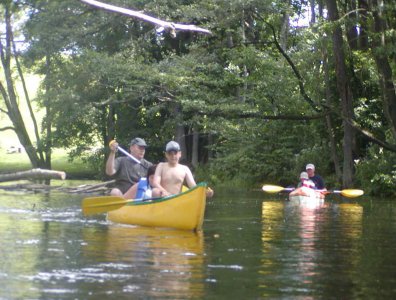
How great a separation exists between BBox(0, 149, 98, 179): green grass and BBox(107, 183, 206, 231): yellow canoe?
110 feet

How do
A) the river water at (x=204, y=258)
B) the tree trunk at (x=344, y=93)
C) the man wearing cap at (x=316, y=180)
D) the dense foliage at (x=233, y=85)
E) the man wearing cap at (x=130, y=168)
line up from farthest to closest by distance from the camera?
the dense foliage at (x=233, y=85) → the tree trunk at (x=344, y=93) → the man wearing cap at (x=316, y=180) → the man wearing cap at (x=130, y=168) → the river water at (x=204, y=258)

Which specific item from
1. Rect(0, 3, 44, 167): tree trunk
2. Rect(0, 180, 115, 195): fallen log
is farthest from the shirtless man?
Rect(0, 3, 44, 167): tree trunk

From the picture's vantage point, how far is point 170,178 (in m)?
14.7

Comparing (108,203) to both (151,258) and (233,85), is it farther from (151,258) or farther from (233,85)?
(233,85)

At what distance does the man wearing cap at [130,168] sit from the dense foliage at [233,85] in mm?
6530

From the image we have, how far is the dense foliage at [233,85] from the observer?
27188 millimetres

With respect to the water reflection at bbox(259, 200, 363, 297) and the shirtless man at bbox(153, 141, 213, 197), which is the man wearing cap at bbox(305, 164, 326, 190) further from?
the shirtless man at bbox(153, 141, 213, 197)

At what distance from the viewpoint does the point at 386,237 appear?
1402 centimetres

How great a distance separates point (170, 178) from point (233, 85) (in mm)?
23219

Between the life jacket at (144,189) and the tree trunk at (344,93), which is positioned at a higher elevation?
the tree trunk at (344,93)

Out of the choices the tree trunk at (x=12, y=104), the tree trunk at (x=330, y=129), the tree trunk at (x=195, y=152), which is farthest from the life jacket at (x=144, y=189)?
the tree trunk at (x=12, y=104)

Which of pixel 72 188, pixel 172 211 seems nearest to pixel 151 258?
pixel 172 211

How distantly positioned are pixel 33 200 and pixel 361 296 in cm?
1724

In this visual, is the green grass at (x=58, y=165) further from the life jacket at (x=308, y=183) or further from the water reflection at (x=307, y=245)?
the water reflection at (x=307, y=245)
